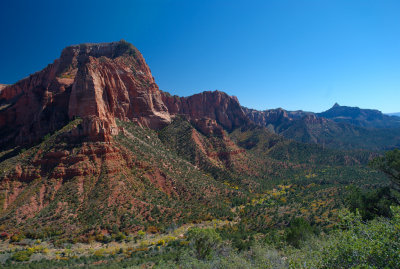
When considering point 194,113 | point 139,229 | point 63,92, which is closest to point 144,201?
point 139,229

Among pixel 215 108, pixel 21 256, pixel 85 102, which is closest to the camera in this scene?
pixel 21 256

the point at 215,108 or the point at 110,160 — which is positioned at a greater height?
the point at 215,108

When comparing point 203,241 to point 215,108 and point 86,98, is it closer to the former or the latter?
point 86,98

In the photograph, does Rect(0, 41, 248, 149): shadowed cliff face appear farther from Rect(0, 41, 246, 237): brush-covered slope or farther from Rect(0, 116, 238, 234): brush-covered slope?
Rect(0, 116, 238, 234): brush-covered slope

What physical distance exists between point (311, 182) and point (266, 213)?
3770 centimetres

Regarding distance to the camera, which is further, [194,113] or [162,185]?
[194,113]

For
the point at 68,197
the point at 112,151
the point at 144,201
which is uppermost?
the point at 112,151

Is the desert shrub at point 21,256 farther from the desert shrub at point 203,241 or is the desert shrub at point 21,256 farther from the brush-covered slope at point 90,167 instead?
the desert shrub at point 203,241

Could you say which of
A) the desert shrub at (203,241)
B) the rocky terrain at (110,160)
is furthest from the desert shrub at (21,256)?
the desert shrub at (203,241)

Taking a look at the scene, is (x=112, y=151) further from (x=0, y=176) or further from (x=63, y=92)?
(x=63, y=92)

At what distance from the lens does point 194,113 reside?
14312cm

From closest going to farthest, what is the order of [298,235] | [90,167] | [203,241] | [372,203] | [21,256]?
[21,256], [203,241], [298,235], [372,203], [90,167]

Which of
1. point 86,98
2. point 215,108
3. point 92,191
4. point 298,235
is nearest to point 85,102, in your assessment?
point 86,98

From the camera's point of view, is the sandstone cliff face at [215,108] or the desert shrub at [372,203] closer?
the desert shrub at [372,203]
